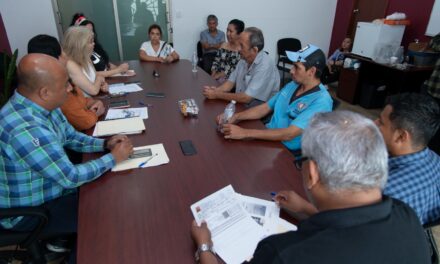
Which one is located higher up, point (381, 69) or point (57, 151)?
point (57, 151)

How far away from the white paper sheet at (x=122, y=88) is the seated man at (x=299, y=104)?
3.65ft

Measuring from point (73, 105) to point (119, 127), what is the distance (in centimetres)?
30

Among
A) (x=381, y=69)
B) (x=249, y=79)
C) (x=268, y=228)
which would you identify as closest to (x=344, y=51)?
(x=381, y=69)

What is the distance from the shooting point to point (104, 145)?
1.59 m

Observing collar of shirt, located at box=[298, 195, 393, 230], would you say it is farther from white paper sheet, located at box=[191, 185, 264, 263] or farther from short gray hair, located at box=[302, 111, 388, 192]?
white paper sheet, located at box=[191, 185, 264, 263]

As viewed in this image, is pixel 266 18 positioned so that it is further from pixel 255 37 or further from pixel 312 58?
pixel 312 58

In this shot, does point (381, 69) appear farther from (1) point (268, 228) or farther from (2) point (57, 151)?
(2) point (57, 151)

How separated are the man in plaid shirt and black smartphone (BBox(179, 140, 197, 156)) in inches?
12.1

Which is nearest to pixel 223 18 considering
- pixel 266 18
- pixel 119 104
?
pixel 266 18

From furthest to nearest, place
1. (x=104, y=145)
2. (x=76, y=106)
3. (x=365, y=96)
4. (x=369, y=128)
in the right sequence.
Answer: (x=365, y=96) < (x=76, y=106) < (x=104, y=145) < (x=369, y=128)

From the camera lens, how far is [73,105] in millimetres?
1759

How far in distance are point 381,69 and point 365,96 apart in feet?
1.82

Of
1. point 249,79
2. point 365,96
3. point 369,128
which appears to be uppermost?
point 369,128

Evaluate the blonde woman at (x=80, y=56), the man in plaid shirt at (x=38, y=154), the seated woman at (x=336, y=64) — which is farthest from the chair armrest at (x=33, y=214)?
the seated woman at (x=336, y=64)
